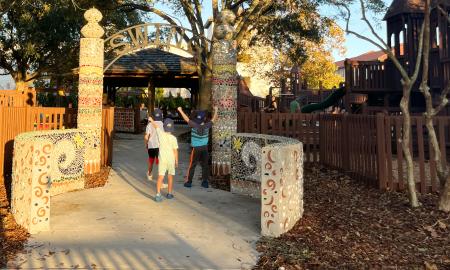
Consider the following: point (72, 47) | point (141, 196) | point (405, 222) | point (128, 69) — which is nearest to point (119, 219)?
point (141, 196)

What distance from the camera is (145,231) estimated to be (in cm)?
552

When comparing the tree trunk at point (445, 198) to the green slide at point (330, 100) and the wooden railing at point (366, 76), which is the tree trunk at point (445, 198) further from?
the green slide at point (330, 100)

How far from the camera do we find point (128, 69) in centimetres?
2159

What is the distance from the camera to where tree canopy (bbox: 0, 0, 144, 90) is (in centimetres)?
1572

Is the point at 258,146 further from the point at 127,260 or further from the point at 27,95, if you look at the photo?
the point at 27,95

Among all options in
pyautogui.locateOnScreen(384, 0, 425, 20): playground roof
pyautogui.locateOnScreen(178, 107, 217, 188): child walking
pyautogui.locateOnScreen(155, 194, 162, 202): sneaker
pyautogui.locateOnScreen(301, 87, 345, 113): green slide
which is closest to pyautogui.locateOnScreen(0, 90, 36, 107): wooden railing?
pyautogui.locateOnScreen(178, 107, 217, 188): child walking

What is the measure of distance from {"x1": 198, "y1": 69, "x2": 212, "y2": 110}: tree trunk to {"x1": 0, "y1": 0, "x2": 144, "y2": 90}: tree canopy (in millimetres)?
4531

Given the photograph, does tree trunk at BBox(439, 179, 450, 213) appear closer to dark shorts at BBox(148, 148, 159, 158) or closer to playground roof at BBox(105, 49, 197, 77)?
dark shorts at BBox(148, 148, 159, 158)

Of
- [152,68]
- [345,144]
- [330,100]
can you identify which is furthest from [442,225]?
[152,68]

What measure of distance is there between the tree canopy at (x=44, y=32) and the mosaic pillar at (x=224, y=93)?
6.80m

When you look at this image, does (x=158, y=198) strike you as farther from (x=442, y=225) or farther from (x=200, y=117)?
(x=442, y=225)

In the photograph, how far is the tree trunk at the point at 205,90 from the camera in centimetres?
1633

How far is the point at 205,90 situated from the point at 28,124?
27.3 ft

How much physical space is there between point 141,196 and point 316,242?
3.68m
